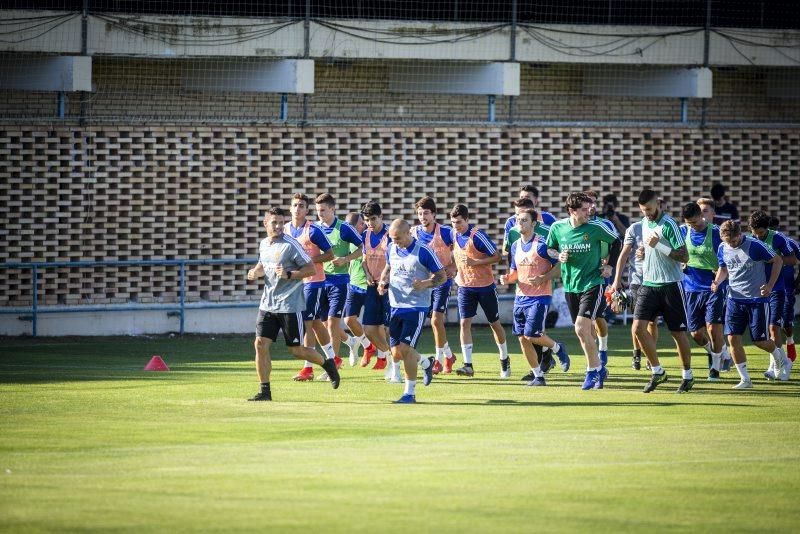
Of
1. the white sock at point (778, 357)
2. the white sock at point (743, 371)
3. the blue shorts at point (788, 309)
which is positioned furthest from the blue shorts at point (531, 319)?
the blue shorts at point (788, 309)

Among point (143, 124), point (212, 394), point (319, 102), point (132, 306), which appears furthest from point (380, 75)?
point (212, 394)

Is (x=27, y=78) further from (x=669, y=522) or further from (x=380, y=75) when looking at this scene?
(x=669, y=522)

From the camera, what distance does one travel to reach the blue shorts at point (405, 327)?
16.6 metres

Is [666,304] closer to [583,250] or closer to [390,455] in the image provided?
[583,250]

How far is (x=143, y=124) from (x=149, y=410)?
1217cm

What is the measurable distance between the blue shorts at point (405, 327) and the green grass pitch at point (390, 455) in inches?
29.8

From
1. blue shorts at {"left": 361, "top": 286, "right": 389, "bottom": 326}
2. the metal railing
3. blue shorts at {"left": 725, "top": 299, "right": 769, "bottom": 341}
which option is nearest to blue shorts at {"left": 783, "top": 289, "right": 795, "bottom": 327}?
blue shorts at {"left": 725, "top": 299, "right": 769, "bottom": 341}

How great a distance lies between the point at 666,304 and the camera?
17250mm

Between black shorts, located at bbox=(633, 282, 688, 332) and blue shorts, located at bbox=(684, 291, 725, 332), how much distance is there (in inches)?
84.3

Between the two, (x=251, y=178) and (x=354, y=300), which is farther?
(x=251, y=178)

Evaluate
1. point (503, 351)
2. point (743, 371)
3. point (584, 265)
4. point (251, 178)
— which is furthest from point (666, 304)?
point (251, 178)

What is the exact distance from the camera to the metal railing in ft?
82.8

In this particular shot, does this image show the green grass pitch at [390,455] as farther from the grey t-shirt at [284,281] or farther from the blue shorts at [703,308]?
the grey t-shirt at [284,281]

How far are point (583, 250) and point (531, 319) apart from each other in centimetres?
123
